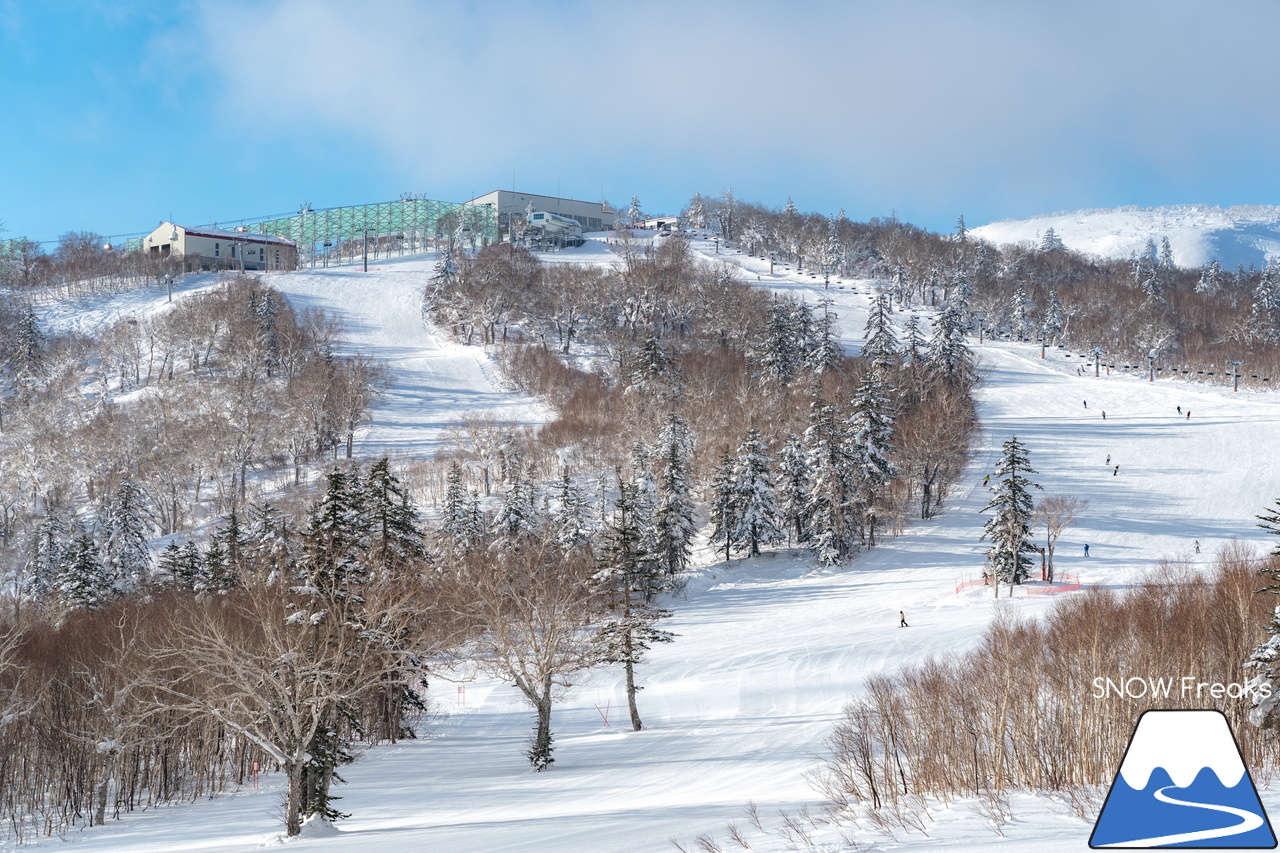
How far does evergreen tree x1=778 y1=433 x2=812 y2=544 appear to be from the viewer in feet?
178

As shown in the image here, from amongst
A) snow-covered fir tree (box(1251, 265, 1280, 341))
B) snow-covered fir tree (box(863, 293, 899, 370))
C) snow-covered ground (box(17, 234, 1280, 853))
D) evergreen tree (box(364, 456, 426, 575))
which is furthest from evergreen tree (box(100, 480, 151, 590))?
snow-covered fir tree (box(1251, 265, 1280, 341))

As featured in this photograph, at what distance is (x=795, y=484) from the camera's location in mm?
54688

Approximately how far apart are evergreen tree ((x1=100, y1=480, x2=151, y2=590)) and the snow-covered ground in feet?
76.1

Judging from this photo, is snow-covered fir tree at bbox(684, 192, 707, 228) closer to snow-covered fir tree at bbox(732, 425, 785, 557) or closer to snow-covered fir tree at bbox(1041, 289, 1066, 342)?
snow-covered fir tree at bbox(1041, 289, 1066, 342)

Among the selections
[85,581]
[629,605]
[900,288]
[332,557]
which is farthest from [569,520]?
[900,288]

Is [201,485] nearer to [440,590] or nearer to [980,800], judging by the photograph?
[440,590]

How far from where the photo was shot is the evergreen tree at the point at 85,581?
38.6 metres

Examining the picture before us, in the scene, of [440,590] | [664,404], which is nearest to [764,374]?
[664,404]

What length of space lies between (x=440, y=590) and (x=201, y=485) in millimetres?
50253

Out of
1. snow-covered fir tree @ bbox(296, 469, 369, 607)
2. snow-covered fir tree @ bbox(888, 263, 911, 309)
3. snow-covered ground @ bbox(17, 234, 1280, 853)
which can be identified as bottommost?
snow-covered ground @ bbox(17, 234, 1280, 853)

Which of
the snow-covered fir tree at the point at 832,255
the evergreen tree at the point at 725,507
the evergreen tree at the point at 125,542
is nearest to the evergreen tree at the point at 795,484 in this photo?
the evergreen tree at the point at 725,507

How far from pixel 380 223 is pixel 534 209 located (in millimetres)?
33734

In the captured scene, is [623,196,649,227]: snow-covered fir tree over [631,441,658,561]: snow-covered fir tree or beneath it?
over

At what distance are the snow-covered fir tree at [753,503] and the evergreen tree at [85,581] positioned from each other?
37.0 m
